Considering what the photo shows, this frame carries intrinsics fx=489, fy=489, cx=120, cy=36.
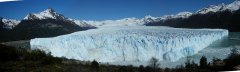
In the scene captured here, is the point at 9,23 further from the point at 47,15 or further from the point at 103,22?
the point at 103,22

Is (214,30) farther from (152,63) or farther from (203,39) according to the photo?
(152,63)

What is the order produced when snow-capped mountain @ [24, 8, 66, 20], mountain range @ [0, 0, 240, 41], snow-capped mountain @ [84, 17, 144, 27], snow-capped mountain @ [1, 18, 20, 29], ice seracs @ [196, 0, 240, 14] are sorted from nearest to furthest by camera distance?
ice seracs @ [196, 0, 240, 14], mountain range @ [0, 0, 240, 41], snow-capped mountain @ [84, 17, 144, 27], snow-capped mountain @ [24, 8, 66, 20], snow-capped mountain @ [1, 18, 20, 29]

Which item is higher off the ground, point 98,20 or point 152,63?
point 98,20

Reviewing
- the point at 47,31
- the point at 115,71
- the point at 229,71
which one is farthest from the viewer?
the point at 47,31

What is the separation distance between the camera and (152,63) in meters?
5.06

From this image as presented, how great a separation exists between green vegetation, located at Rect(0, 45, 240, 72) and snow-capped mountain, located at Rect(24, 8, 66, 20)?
37cm

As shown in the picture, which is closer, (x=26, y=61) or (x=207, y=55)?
(x=207, y=55)

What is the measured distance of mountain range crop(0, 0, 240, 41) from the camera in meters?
4.88

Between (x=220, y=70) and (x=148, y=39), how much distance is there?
0.81 m

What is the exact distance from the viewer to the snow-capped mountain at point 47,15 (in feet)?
17.7

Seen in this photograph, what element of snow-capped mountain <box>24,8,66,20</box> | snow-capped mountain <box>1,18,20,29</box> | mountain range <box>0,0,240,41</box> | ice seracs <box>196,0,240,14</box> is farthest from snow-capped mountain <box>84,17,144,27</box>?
snow-capped mountain <box>1,18,20,29</box>

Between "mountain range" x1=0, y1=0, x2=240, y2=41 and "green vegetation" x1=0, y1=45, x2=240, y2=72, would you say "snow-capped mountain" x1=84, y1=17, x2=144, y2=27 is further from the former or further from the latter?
"green vegetation" x1=0, y1=45, x2=240, y2=72

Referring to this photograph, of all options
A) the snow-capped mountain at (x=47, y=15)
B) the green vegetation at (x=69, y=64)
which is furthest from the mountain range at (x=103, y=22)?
the green vegetation at (x=69, y=64)

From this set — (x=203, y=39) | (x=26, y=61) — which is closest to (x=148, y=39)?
(x=203, y=39)
